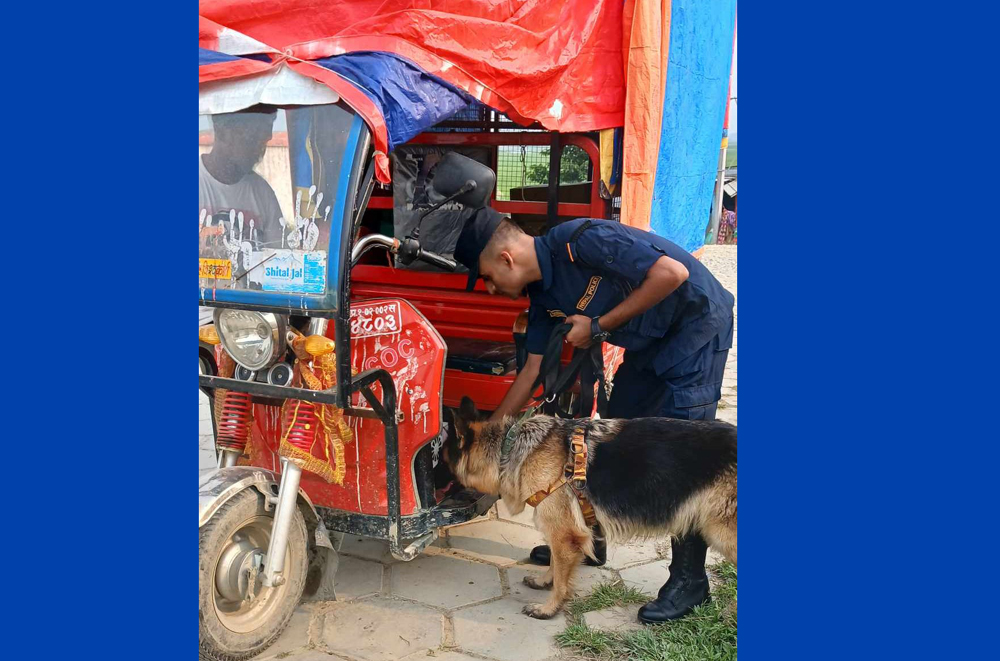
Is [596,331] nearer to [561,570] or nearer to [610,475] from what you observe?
[610,475]

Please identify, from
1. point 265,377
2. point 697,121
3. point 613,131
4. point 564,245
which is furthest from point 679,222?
point 265,377

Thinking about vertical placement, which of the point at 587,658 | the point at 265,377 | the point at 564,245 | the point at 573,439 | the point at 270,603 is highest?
the point at 564,245

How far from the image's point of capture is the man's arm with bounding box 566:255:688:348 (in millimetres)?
3006

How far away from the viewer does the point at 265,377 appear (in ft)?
8.92

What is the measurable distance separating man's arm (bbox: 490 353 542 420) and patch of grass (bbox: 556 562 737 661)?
36.8 inches

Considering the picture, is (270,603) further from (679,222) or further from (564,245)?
(679,222)

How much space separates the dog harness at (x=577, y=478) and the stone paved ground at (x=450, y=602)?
1.68 ft

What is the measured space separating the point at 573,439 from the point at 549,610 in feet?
2.51

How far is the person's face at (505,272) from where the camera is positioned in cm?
321

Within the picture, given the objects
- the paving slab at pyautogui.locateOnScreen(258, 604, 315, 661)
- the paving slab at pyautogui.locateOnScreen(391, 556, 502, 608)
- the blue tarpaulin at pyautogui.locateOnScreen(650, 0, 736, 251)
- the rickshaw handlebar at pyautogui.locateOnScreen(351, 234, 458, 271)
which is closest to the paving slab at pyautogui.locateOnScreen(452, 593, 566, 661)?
the paving slab at pyautogui.locateOnScreen(391, 556, 502, 608)

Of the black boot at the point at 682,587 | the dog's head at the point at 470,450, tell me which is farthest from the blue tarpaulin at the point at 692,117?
the black boot at the point at 682,587

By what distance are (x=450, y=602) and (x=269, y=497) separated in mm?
1071

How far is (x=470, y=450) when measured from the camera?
329 cm

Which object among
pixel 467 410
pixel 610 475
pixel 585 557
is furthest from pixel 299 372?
pixel 585 557
